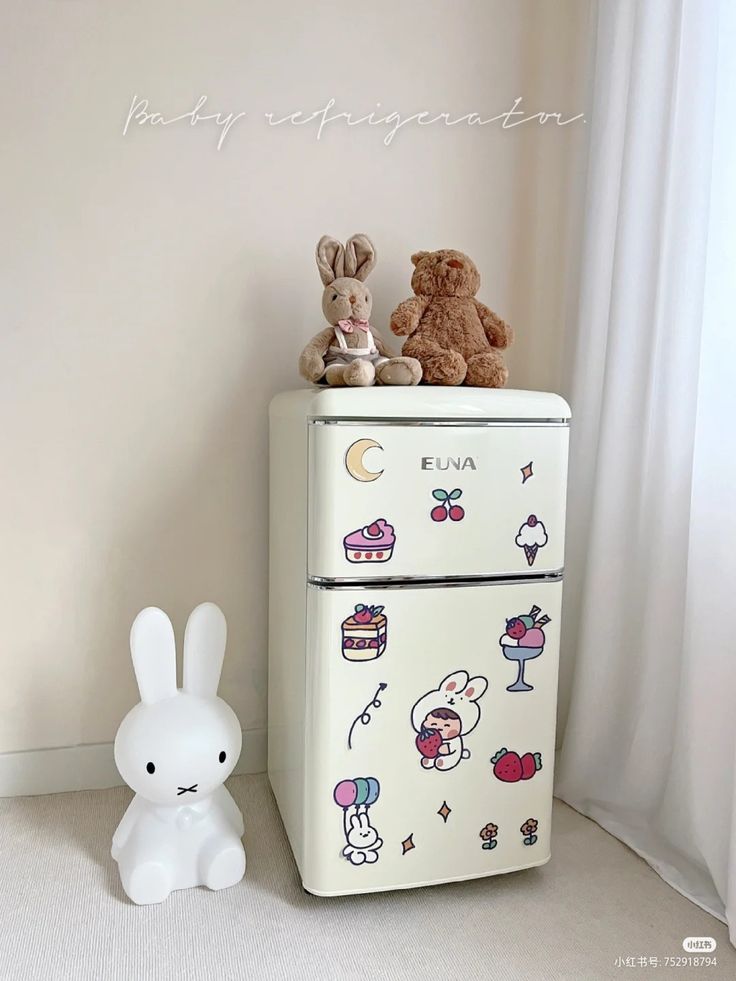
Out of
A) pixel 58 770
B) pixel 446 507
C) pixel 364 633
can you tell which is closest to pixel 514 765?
pixel 364 633

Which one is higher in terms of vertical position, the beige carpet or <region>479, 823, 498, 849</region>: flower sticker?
<region>479, 823, 498, 849</region>: flower sticker

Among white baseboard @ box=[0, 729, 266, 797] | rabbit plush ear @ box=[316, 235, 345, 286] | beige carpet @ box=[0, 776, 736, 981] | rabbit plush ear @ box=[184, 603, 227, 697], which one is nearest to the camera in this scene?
beige carpet @ box=[0, 776, 736, 981]

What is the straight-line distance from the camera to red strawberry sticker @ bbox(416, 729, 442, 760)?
1637mm

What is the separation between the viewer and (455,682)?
1.64 meters

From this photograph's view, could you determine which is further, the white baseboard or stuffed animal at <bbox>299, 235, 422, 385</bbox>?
the white baseboard

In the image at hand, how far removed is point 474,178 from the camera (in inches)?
85.3

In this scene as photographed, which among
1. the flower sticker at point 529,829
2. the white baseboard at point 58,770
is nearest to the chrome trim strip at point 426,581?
the flower sticker at point 529,829

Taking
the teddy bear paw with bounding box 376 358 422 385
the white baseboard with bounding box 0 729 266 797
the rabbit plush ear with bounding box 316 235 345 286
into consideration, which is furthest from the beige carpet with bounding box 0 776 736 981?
the rabbit plush ear with bounding box 316 235 345 286

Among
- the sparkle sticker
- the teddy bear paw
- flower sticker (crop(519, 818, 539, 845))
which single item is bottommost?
flower sticker (crop(519, 818, 539, 845))

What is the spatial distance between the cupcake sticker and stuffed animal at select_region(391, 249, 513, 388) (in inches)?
17.0

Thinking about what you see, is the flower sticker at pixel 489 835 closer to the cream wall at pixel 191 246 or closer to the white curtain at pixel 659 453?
the white curtain at pixel 659 453

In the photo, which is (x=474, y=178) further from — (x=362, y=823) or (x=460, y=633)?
(x=362, y=823)

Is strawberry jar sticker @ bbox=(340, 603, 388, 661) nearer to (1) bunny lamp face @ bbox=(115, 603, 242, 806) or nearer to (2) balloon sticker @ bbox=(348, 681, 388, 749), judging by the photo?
(2) balloon sticker @ bbox=(348, 681, 388, 749)

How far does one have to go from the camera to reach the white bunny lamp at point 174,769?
1664 mm
